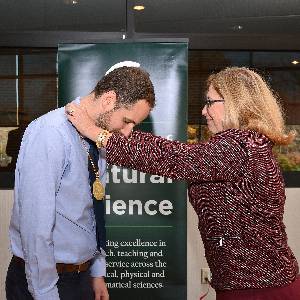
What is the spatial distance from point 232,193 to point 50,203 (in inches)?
21.7

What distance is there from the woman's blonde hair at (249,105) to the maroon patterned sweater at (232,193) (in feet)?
0.17

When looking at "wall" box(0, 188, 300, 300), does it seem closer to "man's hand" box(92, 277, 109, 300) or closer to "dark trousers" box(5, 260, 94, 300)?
"man's hand" box(92, 277, 109, 300)

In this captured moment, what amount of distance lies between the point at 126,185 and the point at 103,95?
70.6 inches

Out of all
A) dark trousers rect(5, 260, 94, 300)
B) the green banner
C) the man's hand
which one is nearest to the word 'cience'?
the green banner

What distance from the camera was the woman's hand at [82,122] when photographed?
5.45 ft

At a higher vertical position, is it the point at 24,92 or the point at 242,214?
the point at 24,92

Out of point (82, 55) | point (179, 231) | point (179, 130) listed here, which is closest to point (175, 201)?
point (179, 231)

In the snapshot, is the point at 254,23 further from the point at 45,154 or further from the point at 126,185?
the point at 45,154

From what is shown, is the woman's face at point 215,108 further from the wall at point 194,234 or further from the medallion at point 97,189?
the wall at point 194,234

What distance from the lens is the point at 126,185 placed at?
359 cm

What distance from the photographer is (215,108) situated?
1770 millimetres

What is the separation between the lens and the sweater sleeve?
160cm

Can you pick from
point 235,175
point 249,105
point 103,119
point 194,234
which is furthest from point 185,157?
point 194,234

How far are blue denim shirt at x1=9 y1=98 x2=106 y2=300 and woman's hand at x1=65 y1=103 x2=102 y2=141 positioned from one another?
2.5 inches
